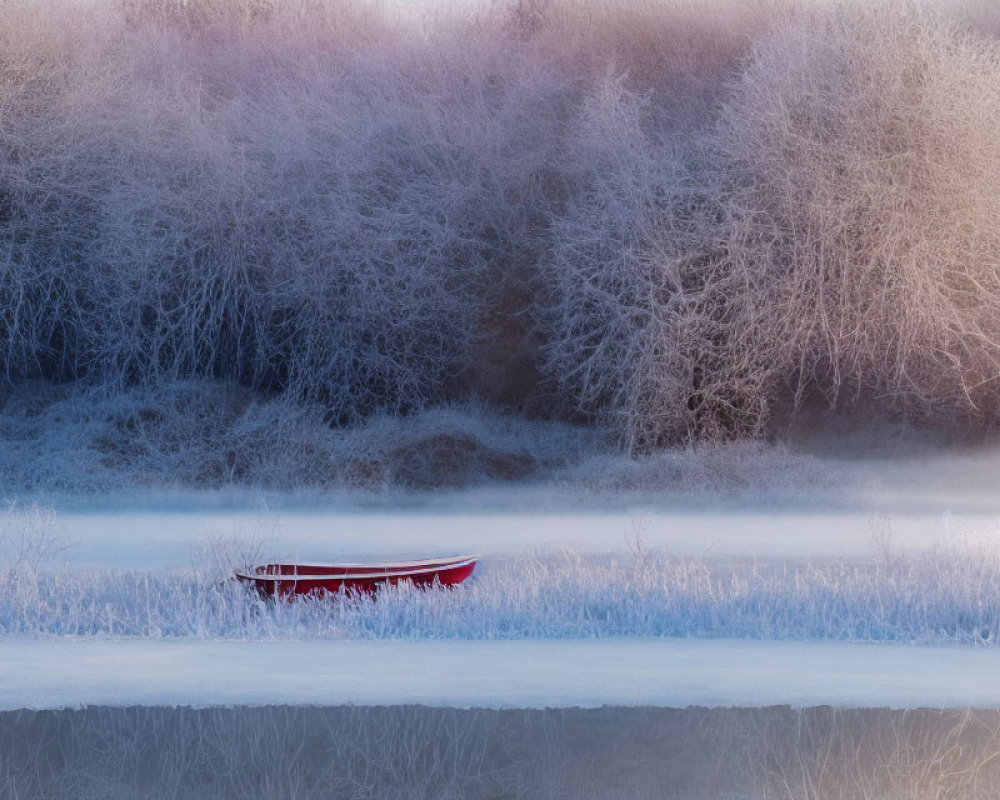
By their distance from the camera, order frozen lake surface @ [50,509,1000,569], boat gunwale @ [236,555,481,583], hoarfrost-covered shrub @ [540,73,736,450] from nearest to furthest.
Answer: boat gunwale @ [236,555,481,583], frozen lake surface @ [50,509,1000,569], hoarfrost-covered shrub @ [540,73,736,450]

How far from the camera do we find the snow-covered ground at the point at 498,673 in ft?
18.3

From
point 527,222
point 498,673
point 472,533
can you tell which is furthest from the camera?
point 527,222

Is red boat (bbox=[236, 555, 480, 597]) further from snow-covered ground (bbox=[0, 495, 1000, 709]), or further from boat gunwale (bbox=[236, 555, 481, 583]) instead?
snow-covered ground (bbox=[0, 495, 1000, 709])

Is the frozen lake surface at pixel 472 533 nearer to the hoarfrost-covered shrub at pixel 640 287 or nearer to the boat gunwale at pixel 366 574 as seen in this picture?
the boat gunwale at pixel 366 574

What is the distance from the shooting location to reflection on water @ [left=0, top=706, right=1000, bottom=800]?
4359 mm

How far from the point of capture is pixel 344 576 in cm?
771

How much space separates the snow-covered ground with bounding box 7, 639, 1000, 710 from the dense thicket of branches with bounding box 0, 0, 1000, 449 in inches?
282

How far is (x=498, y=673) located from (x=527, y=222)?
401 inches

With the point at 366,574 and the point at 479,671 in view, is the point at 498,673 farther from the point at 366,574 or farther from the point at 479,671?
Result: the point at 366,574

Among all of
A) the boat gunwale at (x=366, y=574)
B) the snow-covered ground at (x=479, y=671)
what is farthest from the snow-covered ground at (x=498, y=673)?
the boat gunwale at (x=366, y=574)

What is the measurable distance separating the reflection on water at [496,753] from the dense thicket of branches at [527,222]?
843 centimetres

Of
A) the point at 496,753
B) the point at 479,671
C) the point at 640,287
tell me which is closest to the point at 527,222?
the point at 640,287

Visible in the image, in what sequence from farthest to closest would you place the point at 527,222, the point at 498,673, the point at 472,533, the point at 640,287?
the point at 527,222
the point at 640,287
the point at 472,533
the point at 498,673

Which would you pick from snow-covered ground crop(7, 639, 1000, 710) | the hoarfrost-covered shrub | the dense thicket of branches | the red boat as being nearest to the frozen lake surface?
the red boat
